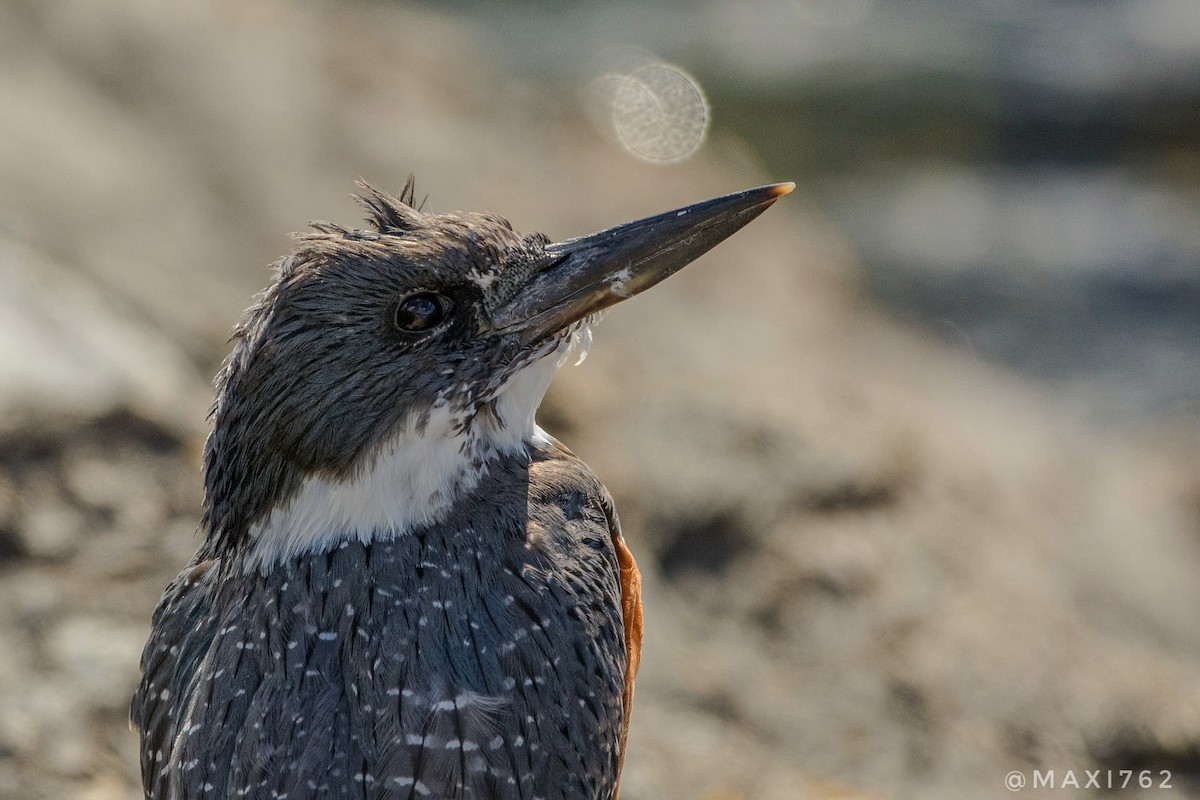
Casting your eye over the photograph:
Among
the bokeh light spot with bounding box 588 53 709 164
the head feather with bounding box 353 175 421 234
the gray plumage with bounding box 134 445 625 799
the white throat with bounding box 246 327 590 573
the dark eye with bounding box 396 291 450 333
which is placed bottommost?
the gray plumage with bounding box 134 445 625 799

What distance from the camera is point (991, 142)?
14828mm

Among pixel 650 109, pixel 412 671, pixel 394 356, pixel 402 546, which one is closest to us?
pixel 412 671

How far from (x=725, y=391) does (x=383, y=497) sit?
359 cm

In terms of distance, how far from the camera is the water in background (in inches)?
483

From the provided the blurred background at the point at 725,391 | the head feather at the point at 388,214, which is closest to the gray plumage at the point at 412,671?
the head feather at the point at 388,214

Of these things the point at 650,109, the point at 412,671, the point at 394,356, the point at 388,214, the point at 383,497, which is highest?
the point at 650,109

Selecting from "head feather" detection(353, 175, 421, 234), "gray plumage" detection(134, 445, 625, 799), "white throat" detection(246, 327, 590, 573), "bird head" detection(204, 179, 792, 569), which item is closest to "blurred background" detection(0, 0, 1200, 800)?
"gray plumage" detection(134, 445, 625, 799)

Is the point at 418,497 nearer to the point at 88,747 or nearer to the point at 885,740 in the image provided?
the point at 88,747

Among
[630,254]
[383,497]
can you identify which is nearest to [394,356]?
[383,497]

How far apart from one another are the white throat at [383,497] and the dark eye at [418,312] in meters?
0.22

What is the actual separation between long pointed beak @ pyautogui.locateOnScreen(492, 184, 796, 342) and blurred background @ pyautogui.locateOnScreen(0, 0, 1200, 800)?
2015 mm

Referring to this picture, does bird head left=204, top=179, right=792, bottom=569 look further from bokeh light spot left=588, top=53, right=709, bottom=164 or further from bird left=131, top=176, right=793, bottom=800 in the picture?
bokeh light spot left=588, top=53, right=709, bottom=164

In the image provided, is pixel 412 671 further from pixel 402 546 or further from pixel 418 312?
pixel 418 312

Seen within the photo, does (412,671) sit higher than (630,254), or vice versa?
(630,254)
